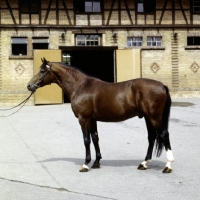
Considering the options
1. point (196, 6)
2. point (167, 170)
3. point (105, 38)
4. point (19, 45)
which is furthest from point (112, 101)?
point (196, 6)

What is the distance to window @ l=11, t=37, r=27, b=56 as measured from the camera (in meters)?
23.6

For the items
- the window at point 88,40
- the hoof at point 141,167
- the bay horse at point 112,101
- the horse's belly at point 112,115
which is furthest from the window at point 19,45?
the hoof at point 141,167

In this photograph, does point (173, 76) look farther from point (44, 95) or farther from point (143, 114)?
point (143, 114)

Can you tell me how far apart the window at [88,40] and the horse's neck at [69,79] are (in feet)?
59.1

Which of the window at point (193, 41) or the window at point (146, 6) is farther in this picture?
the window at point (193, 41)

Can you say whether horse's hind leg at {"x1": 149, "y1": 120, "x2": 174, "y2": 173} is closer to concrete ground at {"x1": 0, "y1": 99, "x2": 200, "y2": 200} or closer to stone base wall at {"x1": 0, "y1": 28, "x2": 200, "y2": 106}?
concrete ground at {"x1": 0, "y1": 99, "x2": 200, "y2": 200}

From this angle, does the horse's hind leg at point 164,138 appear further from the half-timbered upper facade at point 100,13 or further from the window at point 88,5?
the window at point 88,5

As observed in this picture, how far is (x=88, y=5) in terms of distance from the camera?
2431 cm

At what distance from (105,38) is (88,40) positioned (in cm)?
113

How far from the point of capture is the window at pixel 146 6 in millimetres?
24625

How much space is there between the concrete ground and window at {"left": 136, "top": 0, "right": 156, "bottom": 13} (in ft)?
48.6

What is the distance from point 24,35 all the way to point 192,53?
1096cm

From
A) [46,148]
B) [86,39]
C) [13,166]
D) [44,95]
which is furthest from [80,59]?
[13,166]

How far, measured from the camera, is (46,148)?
8.53 m
